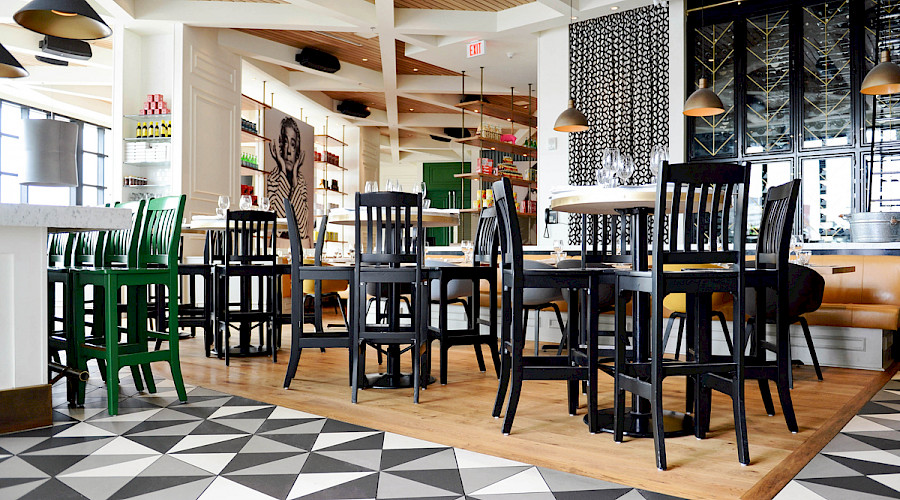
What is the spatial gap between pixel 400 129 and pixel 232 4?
259 inches

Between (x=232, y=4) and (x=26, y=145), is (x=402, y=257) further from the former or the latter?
(x=232, y=4)

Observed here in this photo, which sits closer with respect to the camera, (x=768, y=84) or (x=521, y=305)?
(x=521, y=305)

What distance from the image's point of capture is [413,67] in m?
9.64

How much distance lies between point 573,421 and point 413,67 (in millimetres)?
7672

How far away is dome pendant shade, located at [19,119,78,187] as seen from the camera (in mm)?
3102

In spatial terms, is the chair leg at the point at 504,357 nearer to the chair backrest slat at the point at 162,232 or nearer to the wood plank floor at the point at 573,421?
the wood plank floor at the point at 573,421

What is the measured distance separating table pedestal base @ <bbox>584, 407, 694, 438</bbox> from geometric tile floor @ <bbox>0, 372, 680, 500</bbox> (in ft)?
1.87

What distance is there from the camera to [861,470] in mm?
2180

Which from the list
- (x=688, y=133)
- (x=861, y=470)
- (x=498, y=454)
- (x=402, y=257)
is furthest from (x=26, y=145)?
(x=688, y=133)

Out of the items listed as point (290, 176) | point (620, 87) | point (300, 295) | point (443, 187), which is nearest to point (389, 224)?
point (300, 295)

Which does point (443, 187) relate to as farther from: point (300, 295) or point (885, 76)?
point (300, 295)

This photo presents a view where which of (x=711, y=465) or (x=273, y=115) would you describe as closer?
(x=711, y=465)

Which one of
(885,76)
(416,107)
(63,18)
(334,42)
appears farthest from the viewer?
(416,107)

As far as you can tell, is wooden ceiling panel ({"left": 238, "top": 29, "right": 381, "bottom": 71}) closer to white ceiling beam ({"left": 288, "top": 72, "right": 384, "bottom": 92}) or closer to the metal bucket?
white ceiling beam ({"left": 288, "top": 72, "right": 384, "bottom": 92})
